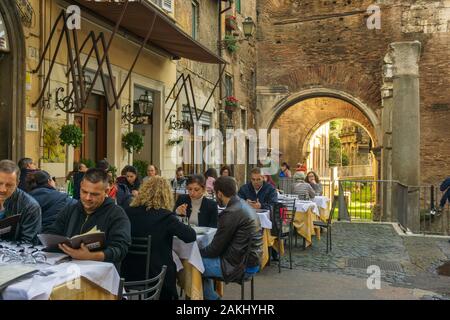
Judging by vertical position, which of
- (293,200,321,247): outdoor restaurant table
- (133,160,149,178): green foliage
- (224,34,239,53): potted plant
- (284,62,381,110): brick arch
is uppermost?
(224,34,239,53): potted plant

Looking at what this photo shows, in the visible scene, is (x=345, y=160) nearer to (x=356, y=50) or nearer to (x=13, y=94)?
(x=356, y=50)

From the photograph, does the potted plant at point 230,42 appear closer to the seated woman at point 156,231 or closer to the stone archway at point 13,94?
the stone archway at point 13,94

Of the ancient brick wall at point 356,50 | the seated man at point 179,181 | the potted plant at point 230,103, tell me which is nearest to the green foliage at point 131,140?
the seated man at point 179,181

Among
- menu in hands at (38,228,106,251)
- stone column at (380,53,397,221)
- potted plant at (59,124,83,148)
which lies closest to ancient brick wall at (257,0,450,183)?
stone column at (380,53,397,221)

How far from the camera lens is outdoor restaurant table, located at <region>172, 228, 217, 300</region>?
4.39 m

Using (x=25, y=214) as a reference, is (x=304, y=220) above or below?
below

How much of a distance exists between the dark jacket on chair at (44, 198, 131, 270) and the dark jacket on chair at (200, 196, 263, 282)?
1126 mm

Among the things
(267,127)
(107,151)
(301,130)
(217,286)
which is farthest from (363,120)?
(217,286)

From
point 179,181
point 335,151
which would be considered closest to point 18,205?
point 179,181

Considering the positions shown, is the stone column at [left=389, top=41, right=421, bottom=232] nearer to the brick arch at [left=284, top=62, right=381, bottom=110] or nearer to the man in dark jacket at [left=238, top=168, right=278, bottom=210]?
the man in dark jacket at [left=238, top=168, right=278, bottom=210]

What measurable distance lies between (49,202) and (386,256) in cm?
582

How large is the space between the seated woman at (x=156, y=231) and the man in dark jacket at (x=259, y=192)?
11.2 feet

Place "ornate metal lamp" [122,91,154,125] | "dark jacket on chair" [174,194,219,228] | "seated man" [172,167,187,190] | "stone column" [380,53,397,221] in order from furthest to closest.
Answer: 1. "stone column" [380,53,397,221]
2. "seated man" [172,167,187,190]
3. "ornate metal lamp" [122,91,154,125]
4. "dark jacket on chair" [174,194,219,228]

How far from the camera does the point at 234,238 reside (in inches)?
175
